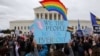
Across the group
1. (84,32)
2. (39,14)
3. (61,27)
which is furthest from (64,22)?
(39,14)

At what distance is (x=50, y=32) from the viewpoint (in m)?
10.0

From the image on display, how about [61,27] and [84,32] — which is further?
[84,32]

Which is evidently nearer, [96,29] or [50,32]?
[50,32]

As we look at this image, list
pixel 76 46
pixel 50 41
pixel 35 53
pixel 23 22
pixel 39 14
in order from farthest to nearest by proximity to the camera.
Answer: pixel 23 22, pixel 39 14, pixel 76 46, pixel 50 41, pixel 35 53

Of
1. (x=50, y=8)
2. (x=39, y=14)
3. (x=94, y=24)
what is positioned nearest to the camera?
(x=50, y=8)

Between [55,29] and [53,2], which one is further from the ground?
[53,2]

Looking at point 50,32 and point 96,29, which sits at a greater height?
point 96,29

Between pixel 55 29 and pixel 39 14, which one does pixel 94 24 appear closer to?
pixel 55 29

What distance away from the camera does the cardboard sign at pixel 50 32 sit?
9630mm

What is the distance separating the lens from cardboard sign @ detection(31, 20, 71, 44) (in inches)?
379

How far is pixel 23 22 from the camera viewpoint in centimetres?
12600

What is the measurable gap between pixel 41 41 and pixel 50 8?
1.72 m

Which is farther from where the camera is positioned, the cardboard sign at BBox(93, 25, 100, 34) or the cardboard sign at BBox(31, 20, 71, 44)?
the cardboard sign at BBox(93, 25, 100, 34)

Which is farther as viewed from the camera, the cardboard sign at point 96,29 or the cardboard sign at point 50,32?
the cardboard sign at point 96,29
